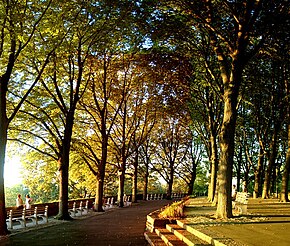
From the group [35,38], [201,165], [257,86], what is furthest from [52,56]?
[201,165]

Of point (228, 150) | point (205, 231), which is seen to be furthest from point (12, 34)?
point (205, 231)

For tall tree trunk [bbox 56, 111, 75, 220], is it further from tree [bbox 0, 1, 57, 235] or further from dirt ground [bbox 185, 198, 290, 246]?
dirt ground [bbox 185, 198, 290, 246]

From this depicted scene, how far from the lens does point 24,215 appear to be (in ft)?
64.1

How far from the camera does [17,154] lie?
96.2 ft

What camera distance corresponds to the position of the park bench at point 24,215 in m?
18.6

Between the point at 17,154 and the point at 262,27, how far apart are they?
68.8ft

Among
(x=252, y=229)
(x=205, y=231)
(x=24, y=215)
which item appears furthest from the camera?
(x=24, y=215)

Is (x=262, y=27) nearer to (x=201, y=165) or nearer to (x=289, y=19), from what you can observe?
(x=289, y=19)

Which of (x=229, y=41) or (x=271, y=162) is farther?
(x=271, y=162)

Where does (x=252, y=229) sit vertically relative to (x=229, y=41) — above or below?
below

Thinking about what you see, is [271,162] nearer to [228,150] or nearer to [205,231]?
[228,150]

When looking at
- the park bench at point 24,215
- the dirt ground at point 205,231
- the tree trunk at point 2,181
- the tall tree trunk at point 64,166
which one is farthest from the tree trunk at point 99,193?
the tree trunk at point 2,181

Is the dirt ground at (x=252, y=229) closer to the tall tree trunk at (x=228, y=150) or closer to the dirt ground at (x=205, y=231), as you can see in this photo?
the dirt ground at (x=205, y=231)

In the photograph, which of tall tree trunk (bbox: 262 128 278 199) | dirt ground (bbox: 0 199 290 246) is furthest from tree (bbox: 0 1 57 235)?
tall tree trunk (bbox: 262 128 278 199)
